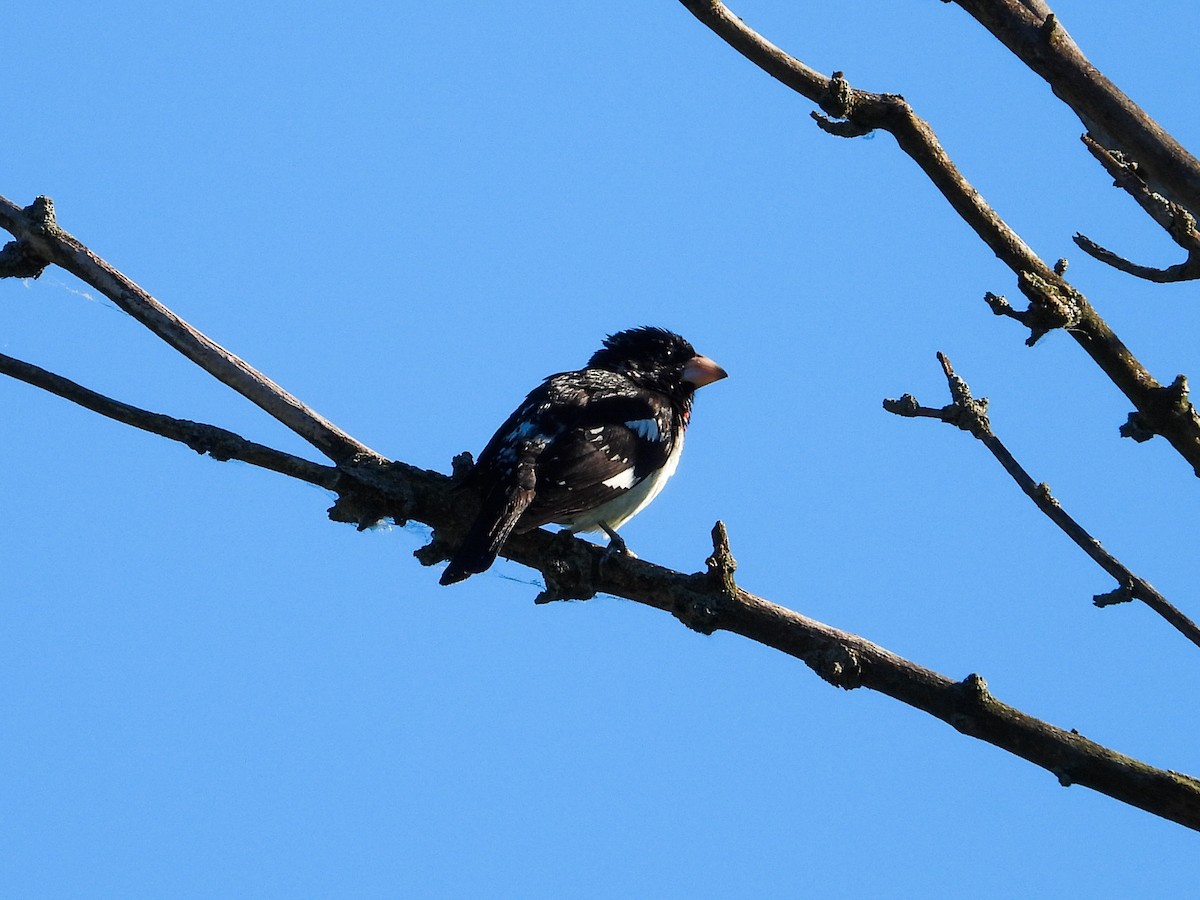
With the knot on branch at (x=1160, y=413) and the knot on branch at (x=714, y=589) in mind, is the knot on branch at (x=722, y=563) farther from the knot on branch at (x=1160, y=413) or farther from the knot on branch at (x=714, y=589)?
the knot on branch at (x=1160, y=413)

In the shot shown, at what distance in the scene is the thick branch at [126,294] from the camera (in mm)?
4410

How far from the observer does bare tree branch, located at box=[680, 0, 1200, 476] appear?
3885 millimetres

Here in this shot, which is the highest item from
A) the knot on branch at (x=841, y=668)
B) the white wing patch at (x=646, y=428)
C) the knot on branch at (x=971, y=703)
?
the white wing patch at (x=646, y=428)

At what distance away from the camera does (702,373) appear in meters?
7.66

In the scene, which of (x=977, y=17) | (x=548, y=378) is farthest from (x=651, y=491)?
(x=977, y=17)

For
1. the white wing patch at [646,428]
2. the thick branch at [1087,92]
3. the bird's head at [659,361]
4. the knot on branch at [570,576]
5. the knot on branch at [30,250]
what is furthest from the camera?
the bird's head at [659,361]

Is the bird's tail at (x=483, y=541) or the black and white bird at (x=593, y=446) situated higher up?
the black and white bird at (x=593, y=446)

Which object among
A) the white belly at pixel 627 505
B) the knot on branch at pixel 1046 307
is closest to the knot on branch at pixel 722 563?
the knot on branch at pixel 1046 307

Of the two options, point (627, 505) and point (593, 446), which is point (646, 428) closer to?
point (627, 505)

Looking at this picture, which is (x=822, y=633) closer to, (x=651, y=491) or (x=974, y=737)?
(x=974, y=737)

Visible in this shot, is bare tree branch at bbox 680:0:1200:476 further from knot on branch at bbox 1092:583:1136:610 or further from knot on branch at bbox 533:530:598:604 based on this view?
knot on branch at bbox 533:530:598:604

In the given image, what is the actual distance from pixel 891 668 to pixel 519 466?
6.37ft

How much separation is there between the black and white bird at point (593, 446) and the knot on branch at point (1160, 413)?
7.17ft

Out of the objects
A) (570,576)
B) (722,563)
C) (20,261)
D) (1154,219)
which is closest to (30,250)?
(20,261)
